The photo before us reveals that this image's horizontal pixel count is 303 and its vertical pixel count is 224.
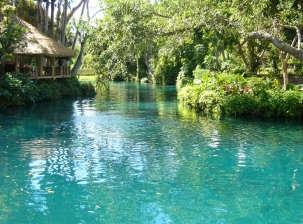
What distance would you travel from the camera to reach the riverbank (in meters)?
22.8

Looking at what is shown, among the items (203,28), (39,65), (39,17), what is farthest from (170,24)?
(39,17)

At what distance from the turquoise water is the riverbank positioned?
6.18 meters

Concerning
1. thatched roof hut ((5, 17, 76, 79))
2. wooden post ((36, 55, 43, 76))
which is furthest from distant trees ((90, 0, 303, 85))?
wooden post ((36, 55, 43, 76))

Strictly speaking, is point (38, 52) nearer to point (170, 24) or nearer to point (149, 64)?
point (170, 24)

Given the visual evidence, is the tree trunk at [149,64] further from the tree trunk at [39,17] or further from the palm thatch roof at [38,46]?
the palm thatch roof at [38,46]

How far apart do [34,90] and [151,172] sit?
57.7 feet

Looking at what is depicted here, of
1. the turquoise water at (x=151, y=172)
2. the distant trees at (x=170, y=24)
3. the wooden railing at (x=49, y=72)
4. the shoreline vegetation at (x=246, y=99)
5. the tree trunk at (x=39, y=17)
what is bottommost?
the turquoise water at (x=151, y=172)

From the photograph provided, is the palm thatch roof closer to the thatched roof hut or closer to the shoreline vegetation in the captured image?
the thatched roof hut

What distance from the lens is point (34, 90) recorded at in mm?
25250

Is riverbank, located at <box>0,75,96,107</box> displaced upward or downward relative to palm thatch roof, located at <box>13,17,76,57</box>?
downward

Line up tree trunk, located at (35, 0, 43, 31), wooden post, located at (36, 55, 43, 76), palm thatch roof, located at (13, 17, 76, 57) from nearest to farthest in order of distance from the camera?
palm thatch roof, located at (13, 17, 76, 57), wooden post, located at (36, 55, 43, 76), tree trunk, located at (35, 0, 43, 31)

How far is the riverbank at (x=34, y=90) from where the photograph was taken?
2284cm

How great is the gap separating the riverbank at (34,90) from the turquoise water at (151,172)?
20.3ft

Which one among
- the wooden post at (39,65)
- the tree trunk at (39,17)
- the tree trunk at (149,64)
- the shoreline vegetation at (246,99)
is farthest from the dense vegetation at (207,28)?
the tree trunk at (149,64)
